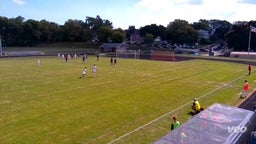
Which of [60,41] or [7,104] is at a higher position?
[60,41]

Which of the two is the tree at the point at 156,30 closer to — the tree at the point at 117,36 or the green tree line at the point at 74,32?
the green tree line at the point at 74,32

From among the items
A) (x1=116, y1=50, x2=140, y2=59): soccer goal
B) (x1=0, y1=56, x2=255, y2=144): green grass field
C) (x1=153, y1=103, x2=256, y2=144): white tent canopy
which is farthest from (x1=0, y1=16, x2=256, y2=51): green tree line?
(x1=153, y1=103, x2=256, y2=144): white tent canopy

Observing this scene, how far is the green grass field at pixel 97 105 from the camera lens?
48.6ft

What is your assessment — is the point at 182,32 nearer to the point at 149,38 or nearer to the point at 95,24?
the point at 149,38

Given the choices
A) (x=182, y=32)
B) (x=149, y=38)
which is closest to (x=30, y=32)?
(x=149, y=38)

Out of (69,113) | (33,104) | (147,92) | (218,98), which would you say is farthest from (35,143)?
(218,98)

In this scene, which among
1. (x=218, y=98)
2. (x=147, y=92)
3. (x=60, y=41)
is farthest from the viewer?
(x=60, y=41)

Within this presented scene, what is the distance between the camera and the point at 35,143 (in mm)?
13508

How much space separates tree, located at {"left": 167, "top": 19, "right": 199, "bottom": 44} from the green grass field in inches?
3078

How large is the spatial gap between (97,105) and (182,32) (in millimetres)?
95297

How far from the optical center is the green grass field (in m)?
14.8

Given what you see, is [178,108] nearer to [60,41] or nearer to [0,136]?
[0,136]

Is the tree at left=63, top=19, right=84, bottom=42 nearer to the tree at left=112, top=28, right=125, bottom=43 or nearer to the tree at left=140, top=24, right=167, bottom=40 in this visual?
the tree at left=112, top=28, right=125, bottom=43

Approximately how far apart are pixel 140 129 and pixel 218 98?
1140 cm
